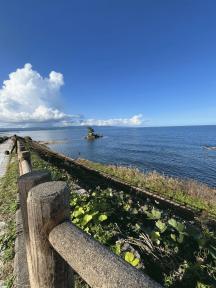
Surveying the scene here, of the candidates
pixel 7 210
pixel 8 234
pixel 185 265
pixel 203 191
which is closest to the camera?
pixel 185 265

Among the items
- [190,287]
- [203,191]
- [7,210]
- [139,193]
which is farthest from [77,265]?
[203,191]

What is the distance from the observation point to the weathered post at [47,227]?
1.19 meters

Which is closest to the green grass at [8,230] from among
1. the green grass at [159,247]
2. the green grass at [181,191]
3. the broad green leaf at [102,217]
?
the green grass at [159,247]

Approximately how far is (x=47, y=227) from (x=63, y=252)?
186mm

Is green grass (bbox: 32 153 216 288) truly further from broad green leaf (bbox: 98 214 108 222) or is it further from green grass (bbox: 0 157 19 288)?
green grass (bbox: 0 157 19 288)

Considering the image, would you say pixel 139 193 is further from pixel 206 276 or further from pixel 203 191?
pixel 206 276

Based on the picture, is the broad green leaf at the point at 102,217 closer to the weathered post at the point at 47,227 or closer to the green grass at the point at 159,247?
the green grass at the point at 159,247

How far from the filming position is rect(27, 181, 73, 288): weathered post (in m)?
1.19

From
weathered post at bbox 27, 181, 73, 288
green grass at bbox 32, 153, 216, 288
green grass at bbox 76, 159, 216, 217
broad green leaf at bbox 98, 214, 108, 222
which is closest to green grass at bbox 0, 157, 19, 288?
green grass at bbox 32, 153, 216, 288

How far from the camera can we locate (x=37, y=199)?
1182 mm

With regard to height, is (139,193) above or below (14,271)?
below

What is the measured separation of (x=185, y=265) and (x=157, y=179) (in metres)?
12.2

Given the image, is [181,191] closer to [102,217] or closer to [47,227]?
[102,217]

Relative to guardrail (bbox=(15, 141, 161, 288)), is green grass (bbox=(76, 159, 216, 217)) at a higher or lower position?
lower
